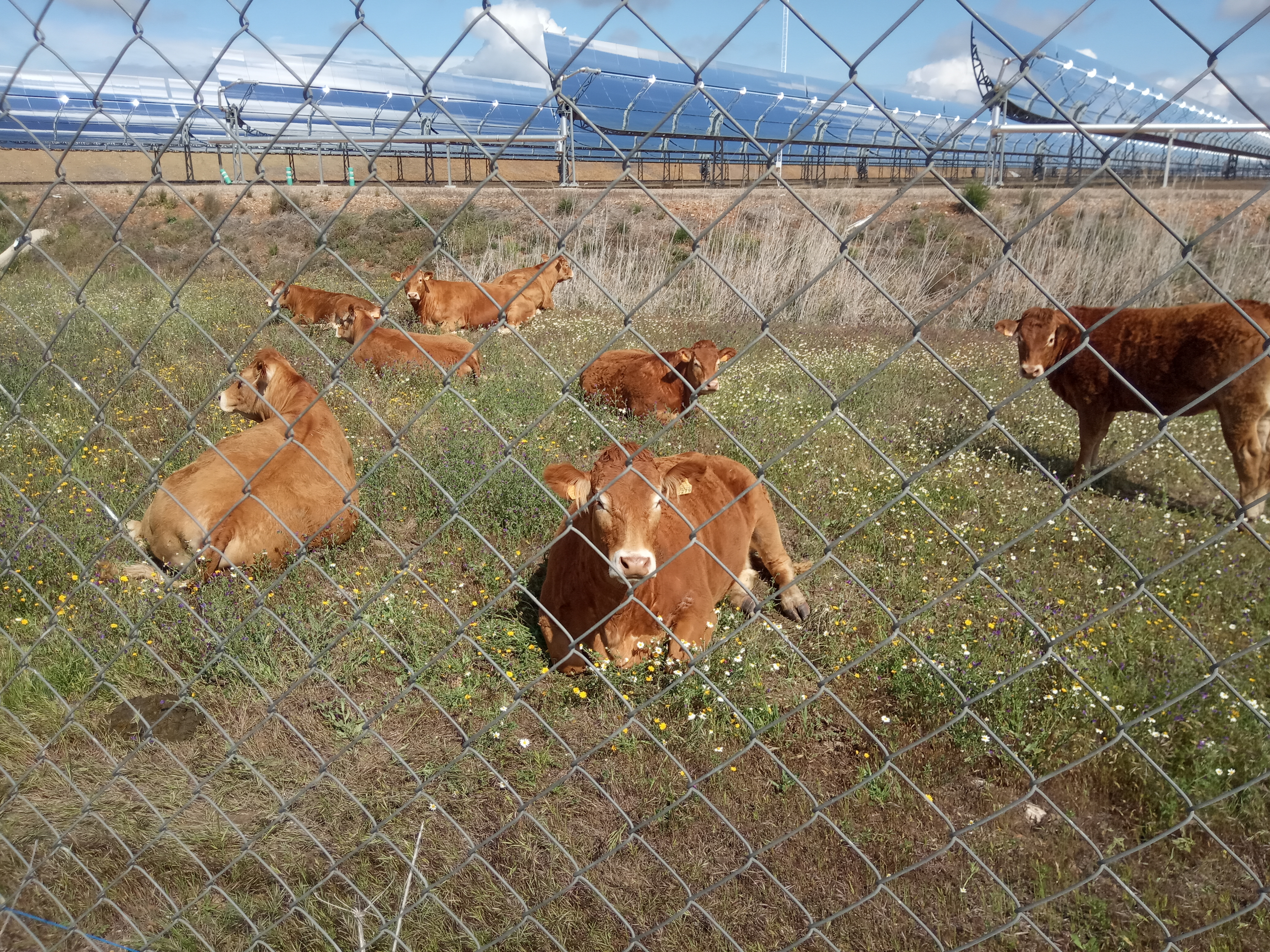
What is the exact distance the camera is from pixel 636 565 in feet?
11.1

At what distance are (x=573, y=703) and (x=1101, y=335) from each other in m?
5.49

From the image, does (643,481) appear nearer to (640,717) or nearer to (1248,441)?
(640,717)

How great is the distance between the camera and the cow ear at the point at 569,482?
3.65 meters

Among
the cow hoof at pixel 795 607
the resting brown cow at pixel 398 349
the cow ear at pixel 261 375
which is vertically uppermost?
the cow ear at pixel 261 375

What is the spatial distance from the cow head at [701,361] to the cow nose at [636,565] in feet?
14.6

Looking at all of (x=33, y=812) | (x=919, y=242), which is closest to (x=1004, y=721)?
(x=33, y=812)

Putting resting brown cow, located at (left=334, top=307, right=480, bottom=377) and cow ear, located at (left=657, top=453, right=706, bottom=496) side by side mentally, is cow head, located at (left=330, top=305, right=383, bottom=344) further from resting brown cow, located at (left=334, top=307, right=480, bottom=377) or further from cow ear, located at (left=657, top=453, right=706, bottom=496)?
cow ear, located at (left=657, top=453, right=706, bottom=496)

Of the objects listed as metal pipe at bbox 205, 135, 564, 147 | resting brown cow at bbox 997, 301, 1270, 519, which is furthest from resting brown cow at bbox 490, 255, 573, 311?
metal pipe at bbox 205, 135, 564, 147

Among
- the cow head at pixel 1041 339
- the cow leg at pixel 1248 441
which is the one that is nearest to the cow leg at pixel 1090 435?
the cow head at pixel 1041 339

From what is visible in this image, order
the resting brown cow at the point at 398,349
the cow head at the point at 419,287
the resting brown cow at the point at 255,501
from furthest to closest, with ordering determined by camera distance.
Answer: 1. the cow head at the point at 419,287
2. the resting brown cow at the point at 398,349
3. the resting brown cow at the point at 255,501

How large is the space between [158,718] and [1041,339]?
6.92 metres

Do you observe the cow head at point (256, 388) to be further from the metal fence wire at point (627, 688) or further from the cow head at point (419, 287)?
the cow head at point (419, 287)

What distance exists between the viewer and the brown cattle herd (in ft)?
11.5

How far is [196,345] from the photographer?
10242 mm
